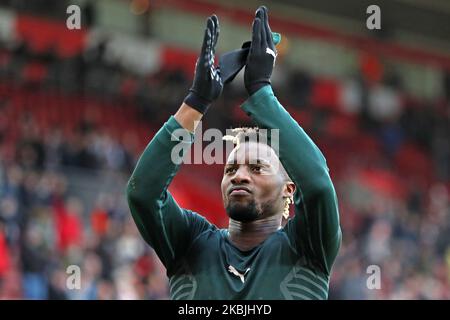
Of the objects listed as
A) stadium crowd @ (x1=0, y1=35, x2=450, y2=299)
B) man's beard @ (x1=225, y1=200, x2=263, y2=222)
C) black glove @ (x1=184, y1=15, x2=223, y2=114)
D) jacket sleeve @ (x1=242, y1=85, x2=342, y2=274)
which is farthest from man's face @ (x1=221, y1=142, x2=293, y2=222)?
stadium crowd @ (x1=0, y1=35, x2=450, y2=299)

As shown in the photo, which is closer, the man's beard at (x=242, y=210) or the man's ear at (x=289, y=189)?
the man's beard at (x=242, y=210)

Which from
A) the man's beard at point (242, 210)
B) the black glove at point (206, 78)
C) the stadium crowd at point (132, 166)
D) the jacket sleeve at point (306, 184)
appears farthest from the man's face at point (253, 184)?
the stadium crowd at point (132, 166)

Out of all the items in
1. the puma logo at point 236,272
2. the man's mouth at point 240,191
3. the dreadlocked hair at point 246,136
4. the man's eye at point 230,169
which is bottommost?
the puma logo at point 236,272

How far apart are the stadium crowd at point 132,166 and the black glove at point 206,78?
25.7ft

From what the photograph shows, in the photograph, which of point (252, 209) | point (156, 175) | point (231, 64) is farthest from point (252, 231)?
point (231, 64)

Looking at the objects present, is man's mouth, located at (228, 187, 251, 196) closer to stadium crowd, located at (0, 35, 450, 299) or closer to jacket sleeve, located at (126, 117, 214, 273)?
jacket sleeve, located at (126, 117, 214, 273)

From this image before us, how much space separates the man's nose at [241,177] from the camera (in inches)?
188

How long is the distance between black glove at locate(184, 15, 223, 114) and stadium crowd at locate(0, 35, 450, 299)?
25.7 ft

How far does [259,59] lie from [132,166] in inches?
515

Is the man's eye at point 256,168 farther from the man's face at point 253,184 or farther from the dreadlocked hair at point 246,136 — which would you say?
the dreadlocked hair at point 246,136

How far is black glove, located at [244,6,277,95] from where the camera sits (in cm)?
468

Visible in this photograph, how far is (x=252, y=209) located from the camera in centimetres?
476

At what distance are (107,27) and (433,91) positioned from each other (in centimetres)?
981

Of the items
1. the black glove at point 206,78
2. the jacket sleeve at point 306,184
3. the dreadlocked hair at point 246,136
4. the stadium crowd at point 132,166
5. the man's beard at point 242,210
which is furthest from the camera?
the stadium crowd at point 132,166
